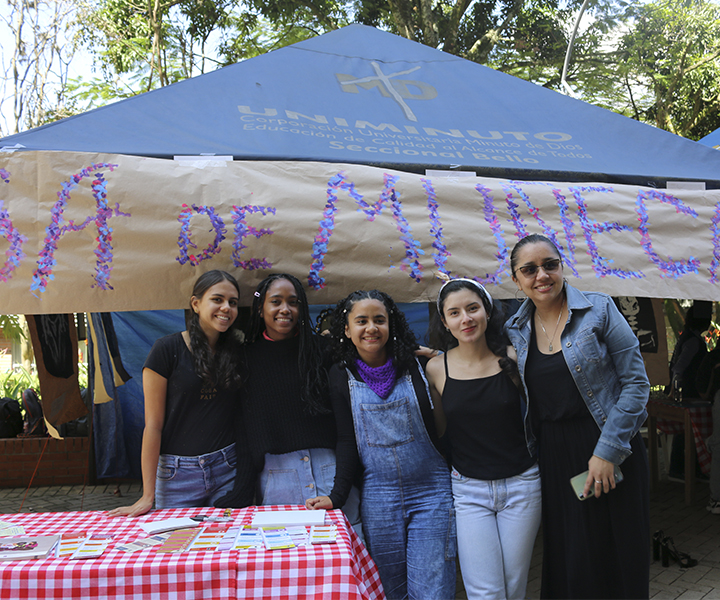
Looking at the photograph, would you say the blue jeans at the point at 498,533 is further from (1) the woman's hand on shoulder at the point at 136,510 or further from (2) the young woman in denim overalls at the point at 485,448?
(1) the woman's hand on shoulder at the point at 136,510

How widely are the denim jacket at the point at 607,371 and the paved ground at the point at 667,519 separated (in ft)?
6.01

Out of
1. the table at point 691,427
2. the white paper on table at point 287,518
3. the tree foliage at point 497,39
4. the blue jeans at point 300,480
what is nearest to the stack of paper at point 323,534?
the white paper on table at point 287,518

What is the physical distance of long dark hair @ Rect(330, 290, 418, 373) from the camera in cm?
258

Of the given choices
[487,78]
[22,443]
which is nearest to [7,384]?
[22,443]

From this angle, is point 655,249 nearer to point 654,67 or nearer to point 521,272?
point 521,272

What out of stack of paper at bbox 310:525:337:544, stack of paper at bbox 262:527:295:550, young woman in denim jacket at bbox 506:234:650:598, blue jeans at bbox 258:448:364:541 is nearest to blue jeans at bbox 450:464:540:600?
young woman in denim jacket at bbox 506:234:650:598

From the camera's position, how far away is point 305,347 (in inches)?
105

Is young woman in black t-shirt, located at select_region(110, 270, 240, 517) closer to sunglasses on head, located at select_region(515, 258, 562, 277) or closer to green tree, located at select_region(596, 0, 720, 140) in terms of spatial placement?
sunglasses on head, located at select_region(515, 258, 562, 277)

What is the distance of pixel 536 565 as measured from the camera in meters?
4.11

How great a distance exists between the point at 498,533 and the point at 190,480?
4.23 ft

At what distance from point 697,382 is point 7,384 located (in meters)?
7.88

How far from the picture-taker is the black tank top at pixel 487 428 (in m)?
2.38

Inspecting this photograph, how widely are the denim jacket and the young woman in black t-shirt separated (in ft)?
4.54

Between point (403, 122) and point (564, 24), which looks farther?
point (564, 24)
